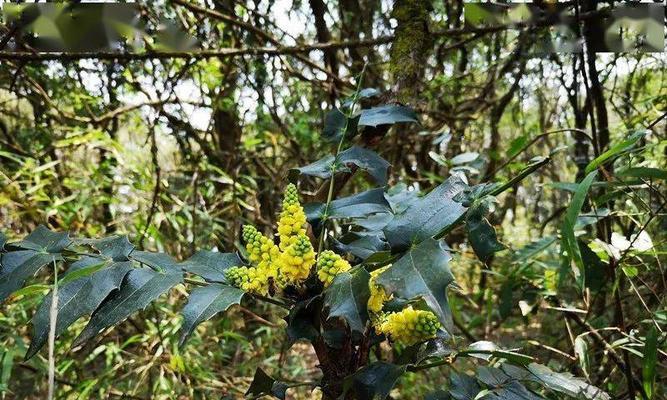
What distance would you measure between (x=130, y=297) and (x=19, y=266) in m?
0.13

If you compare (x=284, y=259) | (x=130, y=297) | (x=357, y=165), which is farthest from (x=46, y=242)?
(x=357, y=165)

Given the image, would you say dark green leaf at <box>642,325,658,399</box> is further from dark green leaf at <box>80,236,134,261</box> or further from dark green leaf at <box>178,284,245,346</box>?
dark green leaf at <box>80,236,134,261</box>

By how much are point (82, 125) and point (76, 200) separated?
12.0 inches

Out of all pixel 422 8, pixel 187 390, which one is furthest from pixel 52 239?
pixel 187 390

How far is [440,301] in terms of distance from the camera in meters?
0.38

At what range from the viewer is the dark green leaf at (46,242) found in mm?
544

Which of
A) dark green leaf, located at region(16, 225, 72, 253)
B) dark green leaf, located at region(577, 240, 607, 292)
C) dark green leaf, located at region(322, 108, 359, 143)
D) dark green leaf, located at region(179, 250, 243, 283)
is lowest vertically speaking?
dark green leaf, located at region(577, 240, 607, 292)

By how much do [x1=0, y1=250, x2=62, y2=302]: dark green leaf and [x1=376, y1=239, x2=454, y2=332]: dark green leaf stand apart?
1.16ft

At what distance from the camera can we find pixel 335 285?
465 millimetres

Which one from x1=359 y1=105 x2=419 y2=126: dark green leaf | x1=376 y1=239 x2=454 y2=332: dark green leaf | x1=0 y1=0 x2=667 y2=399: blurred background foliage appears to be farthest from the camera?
x1=0 y1=0 x2=667 y2=399: blurred background foliage

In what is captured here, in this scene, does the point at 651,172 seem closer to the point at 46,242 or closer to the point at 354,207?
the point at 354,207

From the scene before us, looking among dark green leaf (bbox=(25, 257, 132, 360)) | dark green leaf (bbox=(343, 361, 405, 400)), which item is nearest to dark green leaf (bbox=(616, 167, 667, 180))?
dark green leaf (bbox=(343, 361, 405, 400))

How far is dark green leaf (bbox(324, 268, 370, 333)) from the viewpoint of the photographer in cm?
43

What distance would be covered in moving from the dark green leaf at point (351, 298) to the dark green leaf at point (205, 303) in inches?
3.7
